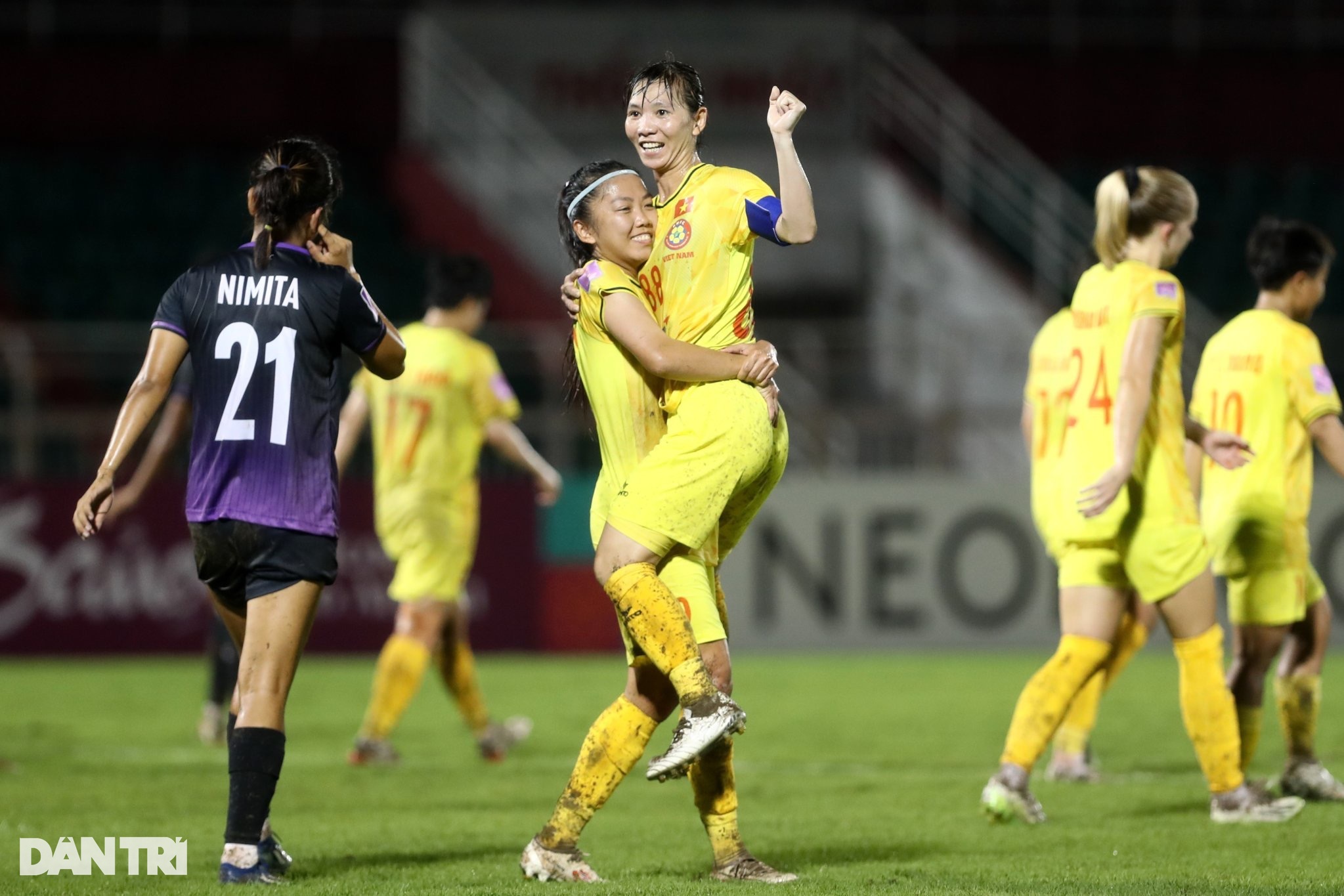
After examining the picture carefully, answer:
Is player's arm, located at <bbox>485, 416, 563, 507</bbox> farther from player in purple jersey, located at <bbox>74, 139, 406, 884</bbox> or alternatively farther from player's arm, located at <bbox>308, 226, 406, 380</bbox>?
player in purple jersey, located at <bbox>74, 139, 406, 884</bbox>

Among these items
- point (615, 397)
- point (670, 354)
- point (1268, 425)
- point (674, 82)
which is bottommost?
point (1268, 425)

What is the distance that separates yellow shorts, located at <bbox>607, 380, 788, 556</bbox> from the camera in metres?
4.95

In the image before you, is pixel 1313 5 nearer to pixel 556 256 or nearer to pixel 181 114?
pixel 556 256

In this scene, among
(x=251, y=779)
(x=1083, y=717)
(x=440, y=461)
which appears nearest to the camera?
(x=251, y=779)

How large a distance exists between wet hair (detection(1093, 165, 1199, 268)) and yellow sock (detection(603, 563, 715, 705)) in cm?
241

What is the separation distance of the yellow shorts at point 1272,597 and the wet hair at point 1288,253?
3.60 feet

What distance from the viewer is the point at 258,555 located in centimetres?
525

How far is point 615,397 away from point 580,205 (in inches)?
21.6

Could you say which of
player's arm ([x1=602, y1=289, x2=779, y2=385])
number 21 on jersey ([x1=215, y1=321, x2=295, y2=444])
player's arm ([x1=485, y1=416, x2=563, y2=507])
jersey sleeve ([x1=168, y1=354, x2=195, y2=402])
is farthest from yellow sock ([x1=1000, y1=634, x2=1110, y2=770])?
jersey sleeve ([x1=168, y1=354, x2=195, y2=402])

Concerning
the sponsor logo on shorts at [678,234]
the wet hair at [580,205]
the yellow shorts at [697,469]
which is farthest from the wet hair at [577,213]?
the yellow shorts at [697,469]

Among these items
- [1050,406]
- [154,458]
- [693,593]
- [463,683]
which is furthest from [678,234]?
[463,683]

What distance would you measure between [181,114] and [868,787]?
16346mm

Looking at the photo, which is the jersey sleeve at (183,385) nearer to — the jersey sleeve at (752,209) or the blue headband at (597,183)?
the blue headband at (597,183)

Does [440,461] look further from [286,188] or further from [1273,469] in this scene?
[1273,469]
